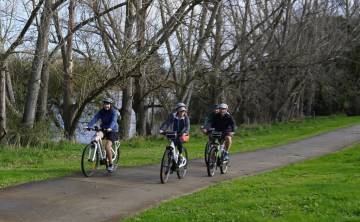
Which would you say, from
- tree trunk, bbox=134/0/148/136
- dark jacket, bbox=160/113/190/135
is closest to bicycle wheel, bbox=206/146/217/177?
dark jacket, bbox=160/113/190/135

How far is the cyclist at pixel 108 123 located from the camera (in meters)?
12.5

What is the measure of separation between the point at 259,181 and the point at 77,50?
13579mm

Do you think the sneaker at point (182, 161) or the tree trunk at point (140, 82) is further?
the tree trunk at point (140, 82)

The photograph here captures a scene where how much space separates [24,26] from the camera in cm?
1820

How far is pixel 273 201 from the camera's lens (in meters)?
9.15

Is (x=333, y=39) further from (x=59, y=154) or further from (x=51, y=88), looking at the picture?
(x=59, y=154)

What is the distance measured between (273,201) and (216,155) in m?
4.18

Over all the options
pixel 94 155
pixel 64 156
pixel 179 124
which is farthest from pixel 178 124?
pixel 64 156

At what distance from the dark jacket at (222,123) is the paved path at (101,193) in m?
1.13

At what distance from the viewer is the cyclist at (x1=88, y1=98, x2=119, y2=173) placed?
12547mm

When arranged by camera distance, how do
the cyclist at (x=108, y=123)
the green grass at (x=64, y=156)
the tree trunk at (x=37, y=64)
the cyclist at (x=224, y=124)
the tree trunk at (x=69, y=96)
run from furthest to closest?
the tree trunk at (x=69, y=96) → the tree trunk at (x=37, y=64) → the cyclist at (x=224, y=124) → the cyclist at (x=108, y=123) → the green grass at (x=64, y=156)

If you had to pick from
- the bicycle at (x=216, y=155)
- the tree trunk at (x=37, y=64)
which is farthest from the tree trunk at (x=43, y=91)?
the bicycle at (x=216, y=155)

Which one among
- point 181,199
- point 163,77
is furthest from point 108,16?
point 181,199

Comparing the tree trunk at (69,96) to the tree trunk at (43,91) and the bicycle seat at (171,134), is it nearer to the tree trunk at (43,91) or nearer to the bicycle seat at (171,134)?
the tree trunk at (43,91)
